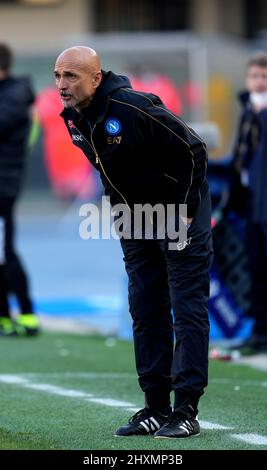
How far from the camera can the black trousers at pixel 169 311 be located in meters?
6.27

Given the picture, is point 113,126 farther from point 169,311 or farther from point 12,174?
point 12,174

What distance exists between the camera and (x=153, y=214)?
20.7 feet

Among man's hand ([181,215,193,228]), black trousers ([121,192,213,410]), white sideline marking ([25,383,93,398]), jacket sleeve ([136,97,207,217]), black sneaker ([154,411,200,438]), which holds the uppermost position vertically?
jacket sleeve ([136,97,207,217])

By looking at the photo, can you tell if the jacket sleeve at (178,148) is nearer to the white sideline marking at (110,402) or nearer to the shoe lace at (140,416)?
the shoe lace at (140,416)

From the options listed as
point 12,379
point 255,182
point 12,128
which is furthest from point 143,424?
point 12,128

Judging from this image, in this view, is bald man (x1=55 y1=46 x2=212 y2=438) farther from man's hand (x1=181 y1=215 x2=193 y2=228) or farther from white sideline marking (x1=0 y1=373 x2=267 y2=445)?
white sideline marking (x1=0 y1=373 x2=267 y2=445)

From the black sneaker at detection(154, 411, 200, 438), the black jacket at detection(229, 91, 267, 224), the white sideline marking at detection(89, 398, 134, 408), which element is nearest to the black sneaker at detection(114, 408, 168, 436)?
the black sneaker at detection(154, 411, 200, 438)

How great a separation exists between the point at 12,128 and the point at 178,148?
5661mm

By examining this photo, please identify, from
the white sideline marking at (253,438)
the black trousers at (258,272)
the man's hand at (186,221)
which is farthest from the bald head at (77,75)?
the black trousers at (258,272)

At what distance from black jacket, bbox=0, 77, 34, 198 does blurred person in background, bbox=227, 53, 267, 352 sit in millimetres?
2183

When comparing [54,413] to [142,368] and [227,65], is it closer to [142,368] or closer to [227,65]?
[142,368]

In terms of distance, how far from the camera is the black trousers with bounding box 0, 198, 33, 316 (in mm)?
11664

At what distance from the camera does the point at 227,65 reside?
73.1 feet
